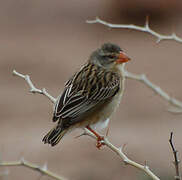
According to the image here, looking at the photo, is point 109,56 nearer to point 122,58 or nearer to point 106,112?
point 122,58

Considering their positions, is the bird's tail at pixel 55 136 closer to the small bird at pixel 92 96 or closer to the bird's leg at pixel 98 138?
the small bird at pixel 92 96

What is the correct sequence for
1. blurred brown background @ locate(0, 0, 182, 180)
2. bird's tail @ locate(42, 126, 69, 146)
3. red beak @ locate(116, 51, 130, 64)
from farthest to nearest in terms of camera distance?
blurred brown background @ locate(0, 0, 182, 180) → red beak @ locate(116, 51, 130, 64) → bird's tail @ locate(42, 126, 69, 146)

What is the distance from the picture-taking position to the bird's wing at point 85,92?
20.3 ft

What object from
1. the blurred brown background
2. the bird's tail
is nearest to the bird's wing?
the bird's tail

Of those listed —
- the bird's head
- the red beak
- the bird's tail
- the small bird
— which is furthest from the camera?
the bird's head

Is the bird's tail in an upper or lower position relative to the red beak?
lower

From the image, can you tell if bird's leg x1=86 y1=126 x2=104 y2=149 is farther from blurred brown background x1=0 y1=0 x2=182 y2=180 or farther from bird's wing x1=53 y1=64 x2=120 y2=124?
blurred brown background x1=0 y1=0 x2=182 y2=180

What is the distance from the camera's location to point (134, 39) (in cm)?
1666

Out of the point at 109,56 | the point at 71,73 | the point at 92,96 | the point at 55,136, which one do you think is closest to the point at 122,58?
the point at 109,56

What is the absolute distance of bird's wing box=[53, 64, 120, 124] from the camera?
618 cm

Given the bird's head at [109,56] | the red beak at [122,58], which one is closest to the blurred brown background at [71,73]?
the bird's head at [109,56]

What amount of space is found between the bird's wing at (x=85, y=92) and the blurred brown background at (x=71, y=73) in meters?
1.18

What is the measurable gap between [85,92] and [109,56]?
60cm

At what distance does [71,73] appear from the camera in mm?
14102
